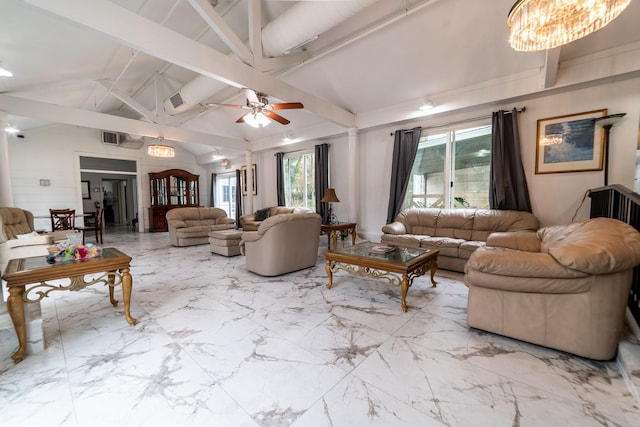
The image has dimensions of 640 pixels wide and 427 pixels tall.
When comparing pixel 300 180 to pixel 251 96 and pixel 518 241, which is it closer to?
pixel 251 96

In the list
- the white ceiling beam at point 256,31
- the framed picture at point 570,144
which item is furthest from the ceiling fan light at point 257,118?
the framed picture at point 570,144

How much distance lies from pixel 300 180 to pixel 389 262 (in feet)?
16.9

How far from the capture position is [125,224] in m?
11.3

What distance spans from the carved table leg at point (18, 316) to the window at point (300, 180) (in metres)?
5.42

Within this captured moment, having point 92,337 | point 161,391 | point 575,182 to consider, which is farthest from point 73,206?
point 575,182

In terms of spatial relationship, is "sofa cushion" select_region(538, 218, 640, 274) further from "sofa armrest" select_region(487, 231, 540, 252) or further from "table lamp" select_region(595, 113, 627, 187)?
"table lamp" select_region(595, 113, 627, 187)

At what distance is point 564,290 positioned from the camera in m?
1.73

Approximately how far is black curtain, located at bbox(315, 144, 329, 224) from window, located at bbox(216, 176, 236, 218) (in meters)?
4.52

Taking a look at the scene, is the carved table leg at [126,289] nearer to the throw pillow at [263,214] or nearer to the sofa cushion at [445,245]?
the sofa cushion at [445,245]

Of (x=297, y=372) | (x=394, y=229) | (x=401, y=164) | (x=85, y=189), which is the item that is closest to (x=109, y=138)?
(x=85, y=189)

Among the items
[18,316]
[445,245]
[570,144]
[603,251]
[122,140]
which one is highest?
[122,140]

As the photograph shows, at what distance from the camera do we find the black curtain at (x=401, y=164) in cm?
498

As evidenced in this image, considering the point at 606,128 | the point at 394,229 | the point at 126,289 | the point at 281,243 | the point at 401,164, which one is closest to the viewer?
the point at 126,289

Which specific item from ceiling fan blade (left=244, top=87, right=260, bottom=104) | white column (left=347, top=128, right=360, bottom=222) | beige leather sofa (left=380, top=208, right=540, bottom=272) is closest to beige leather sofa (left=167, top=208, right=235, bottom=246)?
white column (left=347, top=128, right=360, bottom=222)
